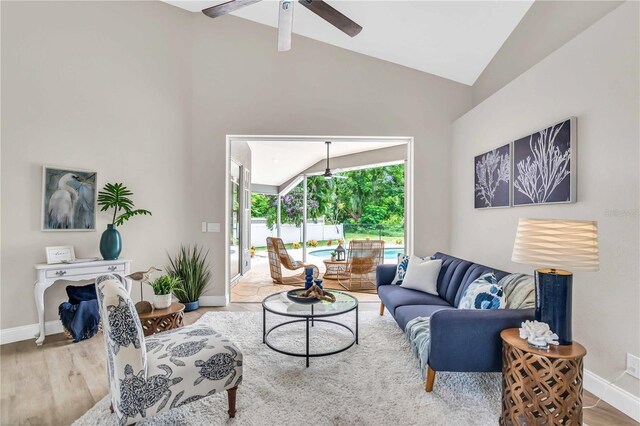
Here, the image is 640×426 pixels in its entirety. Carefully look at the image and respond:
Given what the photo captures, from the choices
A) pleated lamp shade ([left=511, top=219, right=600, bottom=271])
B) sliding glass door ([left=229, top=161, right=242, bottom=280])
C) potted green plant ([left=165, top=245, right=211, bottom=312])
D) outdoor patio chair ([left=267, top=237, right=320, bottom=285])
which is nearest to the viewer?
pleated lamp shade ([left=511, top=219, right=600, bottom=271])

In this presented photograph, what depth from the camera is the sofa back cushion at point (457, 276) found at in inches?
114

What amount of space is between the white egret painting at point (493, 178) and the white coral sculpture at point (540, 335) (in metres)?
1.61

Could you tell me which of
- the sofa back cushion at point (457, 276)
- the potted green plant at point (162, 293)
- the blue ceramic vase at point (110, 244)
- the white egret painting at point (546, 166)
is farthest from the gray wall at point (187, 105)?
the white egret painting at point (546, 166)

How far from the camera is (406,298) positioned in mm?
3184

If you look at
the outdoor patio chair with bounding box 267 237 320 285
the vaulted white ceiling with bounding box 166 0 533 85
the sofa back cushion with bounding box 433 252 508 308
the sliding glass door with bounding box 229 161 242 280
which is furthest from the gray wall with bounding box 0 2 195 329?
the sofa back cushion with bounding box 433 252 508 308

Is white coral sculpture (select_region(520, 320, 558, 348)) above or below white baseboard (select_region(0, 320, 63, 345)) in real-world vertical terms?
above

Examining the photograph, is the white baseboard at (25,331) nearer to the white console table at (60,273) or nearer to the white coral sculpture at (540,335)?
the white console table at (60,273)

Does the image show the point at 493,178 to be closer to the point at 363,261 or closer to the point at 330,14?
the point at 330,14

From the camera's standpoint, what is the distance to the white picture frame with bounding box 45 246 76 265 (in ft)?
10.5

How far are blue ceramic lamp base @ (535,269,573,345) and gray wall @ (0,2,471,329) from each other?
259 cm

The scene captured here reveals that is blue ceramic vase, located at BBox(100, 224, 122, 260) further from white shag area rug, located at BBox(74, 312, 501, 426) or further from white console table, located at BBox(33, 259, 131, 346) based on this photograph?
white shag area rug, located at BBox(74, 312, 501, 426)

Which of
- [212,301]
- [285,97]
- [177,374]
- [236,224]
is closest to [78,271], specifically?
[212,301]

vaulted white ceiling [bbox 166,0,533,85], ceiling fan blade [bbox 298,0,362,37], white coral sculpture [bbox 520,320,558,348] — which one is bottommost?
white coral sculpture [bbox 520,320,558,348]

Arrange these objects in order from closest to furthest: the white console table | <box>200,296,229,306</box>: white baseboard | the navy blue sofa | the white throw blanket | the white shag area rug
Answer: the white shag area rug, the navy blue sofa, the white throw blanket, the white console table, <box>200,296,229,306</box>: white baseboard
